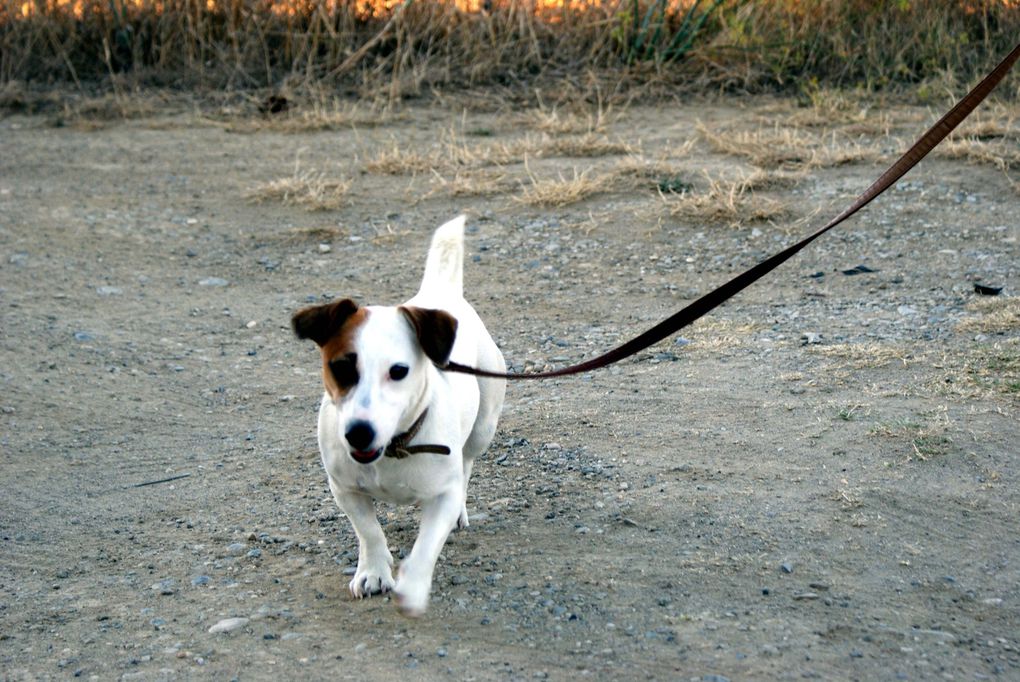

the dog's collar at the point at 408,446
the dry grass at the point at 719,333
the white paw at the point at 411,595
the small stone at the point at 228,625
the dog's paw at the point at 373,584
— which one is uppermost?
the dog's collar at the point at 408,446

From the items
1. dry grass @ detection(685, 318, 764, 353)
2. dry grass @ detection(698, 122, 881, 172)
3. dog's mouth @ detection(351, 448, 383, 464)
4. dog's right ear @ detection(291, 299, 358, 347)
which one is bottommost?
dry grass @ detection(685, 318, 764, 353)

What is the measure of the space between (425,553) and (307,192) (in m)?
5.66

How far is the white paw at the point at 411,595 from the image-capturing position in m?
3.57

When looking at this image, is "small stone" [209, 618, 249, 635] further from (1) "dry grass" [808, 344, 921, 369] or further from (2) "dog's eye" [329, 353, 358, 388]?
(1) "dry grass" [808, 344, 921, 369]

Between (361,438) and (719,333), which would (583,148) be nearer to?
(719,333)

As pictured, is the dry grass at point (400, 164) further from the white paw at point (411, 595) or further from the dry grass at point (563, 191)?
the white paw at point (411, 595)

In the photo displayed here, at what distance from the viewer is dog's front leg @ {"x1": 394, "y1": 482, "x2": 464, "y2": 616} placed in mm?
3592

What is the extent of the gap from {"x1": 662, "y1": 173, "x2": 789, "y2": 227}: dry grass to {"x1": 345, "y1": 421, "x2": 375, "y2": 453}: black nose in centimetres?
498

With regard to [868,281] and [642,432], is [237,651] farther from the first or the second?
[868,281]

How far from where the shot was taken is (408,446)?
Answer: 3779mm

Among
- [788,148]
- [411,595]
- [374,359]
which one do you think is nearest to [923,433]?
[411,595]

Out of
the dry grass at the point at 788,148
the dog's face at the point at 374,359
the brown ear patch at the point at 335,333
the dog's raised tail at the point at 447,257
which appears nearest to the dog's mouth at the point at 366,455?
the dog's face at the point at 374,359

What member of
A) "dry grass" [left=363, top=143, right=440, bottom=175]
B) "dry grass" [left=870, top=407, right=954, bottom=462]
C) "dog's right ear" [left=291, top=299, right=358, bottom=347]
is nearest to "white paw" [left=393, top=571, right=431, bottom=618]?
"dog's right ear" [left=291, top=299, right=358, bottom=347]

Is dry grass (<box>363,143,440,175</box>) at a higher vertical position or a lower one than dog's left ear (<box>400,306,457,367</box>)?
lower
